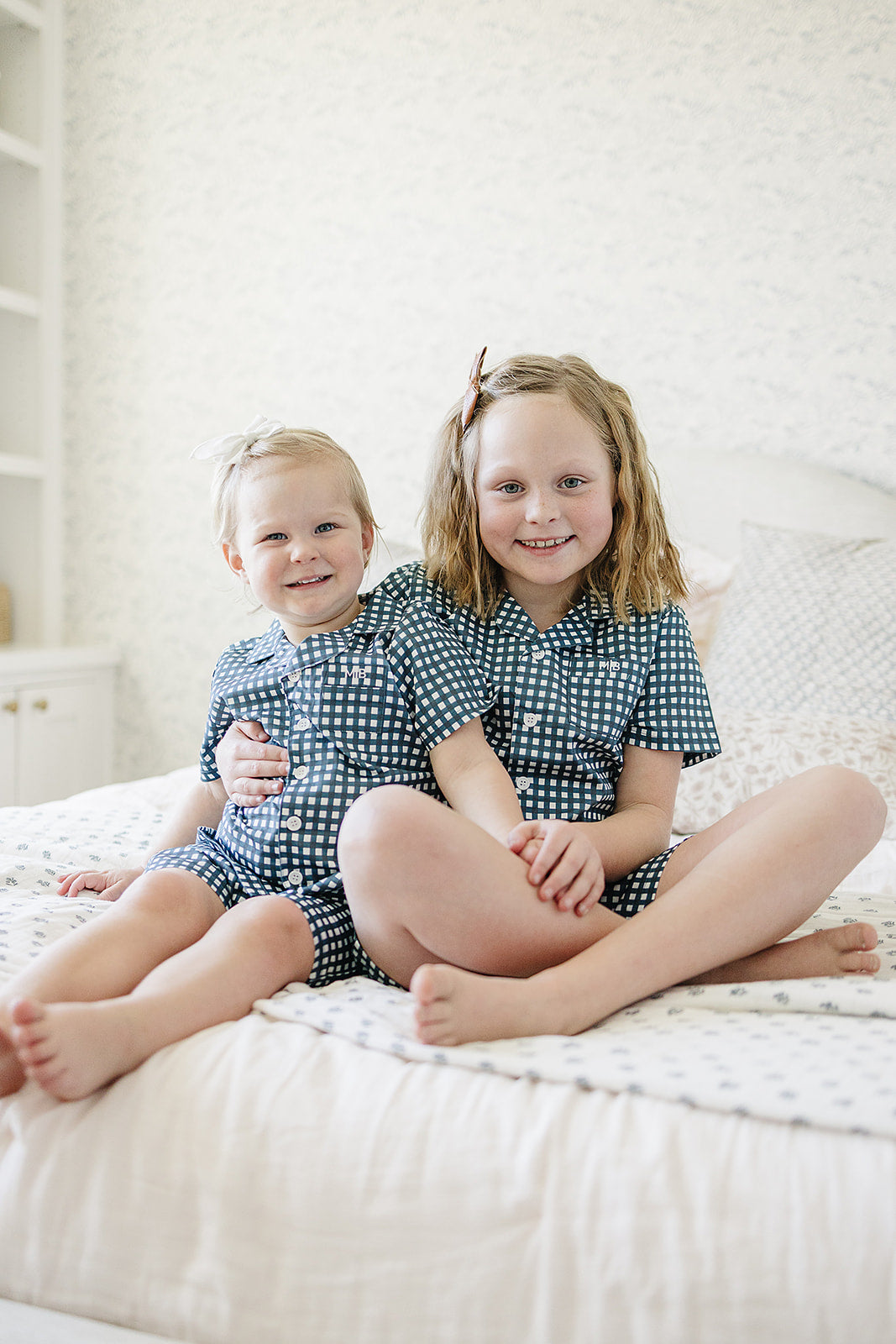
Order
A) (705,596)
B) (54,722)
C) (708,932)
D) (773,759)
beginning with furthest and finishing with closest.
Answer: (54,722)
(705,596)
(773,759)
(708,932)

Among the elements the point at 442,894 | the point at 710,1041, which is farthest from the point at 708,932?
the point at 442,894

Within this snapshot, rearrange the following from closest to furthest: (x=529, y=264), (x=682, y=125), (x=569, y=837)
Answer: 1. (x=569, y=837)
2. (x=682, y=125)
3. (x=529, y=264)

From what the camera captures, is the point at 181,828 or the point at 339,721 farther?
the point at 181,828

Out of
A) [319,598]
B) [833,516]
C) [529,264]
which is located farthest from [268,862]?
[529,264]

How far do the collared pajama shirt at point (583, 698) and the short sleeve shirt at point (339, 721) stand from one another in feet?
0.14

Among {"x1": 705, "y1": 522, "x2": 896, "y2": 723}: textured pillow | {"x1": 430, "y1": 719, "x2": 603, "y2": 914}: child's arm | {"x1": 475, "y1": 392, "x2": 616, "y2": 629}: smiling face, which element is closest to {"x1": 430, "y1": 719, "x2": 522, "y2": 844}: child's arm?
{"x1": 430, "y1": 719, "x2": 603, "y2": 914}: child's arm

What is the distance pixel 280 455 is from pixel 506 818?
1.54ft

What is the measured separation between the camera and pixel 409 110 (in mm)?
2533

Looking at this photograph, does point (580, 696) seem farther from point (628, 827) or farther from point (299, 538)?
point (299, 538)

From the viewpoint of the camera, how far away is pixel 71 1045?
2.31 ft

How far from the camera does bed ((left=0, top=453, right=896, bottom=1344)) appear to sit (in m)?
0.59

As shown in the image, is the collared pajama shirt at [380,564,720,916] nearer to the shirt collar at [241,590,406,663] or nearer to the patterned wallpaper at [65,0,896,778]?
the shirt collar at [241,590,406,663]

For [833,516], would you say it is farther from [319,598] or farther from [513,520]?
[319,598]

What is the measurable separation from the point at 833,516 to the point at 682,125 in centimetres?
92
